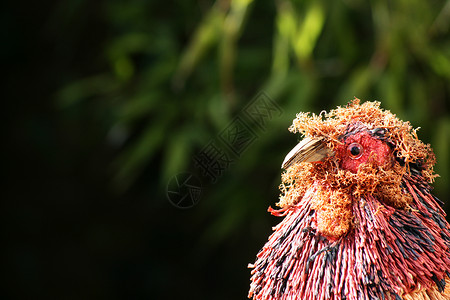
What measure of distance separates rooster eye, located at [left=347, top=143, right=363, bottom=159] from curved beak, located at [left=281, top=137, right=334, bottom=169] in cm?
3

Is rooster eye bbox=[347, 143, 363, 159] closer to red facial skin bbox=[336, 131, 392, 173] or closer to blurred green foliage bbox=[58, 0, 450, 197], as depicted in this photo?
red facial skin bbox=[336, 131, 392, 173]

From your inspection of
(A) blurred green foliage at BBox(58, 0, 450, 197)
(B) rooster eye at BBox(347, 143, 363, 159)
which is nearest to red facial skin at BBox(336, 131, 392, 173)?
(B) rooster eye at BBox(347, 143, 363, 159)

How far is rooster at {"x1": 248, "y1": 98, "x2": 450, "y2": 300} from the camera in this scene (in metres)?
0.73

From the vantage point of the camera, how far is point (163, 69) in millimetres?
2252

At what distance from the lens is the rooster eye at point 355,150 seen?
0.78 meters

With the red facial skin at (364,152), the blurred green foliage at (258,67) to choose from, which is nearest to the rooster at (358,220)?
the red facial skin at (364,152)

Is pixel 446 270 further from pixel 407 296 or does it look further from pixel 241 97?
pixel 241 97

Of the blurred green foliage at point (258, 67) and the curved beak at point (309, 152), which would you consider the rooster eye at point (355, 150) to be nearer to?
the curved beak at point (309, 152)

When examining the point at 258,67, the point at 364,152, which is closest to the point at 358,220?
the point at 364,152

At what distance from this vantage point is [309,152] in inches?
30.6

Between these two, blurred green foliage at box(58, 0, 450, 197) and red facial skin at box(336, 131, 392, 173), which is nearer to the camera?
red facial skin at box(336, 131, 392, 173)

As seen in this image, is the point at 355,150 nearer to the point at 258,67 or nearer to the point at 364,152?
the point at 364,152

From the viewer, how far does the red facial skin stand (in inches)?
30.4

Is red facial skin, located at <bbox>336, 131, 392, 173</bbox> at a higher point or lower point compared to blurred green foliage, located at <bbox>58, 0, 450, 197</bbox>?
lower
